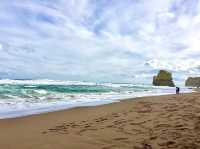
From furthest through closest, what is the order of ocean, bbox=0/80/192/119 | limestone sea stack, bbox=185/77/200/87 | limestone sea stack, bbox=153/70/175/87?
limestone sea stack, bbox=185/77/200/87 < limestone sea stack, bbox=153/70/175/87 < ocean, bbox=0/80/192/119

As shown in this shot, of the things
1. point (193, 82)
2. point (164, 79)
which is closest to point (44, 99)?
point (164, 79)

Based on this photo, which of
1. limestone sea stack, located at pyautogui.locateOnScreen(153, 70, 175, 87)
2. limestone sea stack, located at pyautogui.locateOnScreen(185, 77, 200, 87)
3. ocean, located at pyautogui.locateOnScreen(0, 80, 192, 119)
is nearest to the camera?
ocean, located at pyautogui.locateOnScreen(0, 80, 192, 119)

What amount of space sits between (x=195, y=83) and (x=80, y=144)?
10714cm

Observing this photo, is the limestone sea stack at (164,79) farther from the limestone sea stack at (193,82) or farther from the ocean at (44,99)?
the ocean at (44,99)

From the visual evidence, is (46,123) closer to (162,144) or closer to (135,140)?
(135,140)

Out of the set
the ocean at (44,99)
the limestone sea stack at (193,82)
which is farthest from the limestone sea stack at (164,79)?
the ocean at (44,99)

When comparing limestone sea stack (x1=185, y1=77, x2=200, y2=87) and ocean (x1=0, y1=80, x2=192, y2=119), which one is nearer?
ocean (x1=0, y1=80, x2=192, y2=119)

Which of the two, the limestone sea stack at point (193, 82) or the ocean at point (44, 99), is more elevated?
the limestone sea stack at point (193, 82)

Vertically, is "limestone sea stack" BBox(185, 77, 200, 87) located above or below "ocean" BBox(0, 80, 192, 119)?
above

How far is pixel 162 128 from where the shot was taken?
19.7ft

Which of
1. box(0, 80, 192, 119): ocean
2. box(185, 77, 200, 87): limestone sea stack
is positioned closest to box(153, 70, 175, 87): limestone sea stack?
box(185, 77, 200, 87): limestone sea stack

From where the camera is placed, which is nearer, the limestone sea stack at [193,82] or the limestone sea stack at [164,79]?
the limestone sea stack at [164,79]

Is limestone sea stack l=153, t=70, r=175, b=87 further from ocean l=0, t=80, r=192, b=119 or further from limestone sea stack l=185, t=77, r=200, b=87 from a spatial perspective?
ocean l=0, t=80, r=192, b=119

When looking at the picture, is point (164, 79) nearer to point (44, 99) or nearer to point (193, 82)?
point (193, 82)
